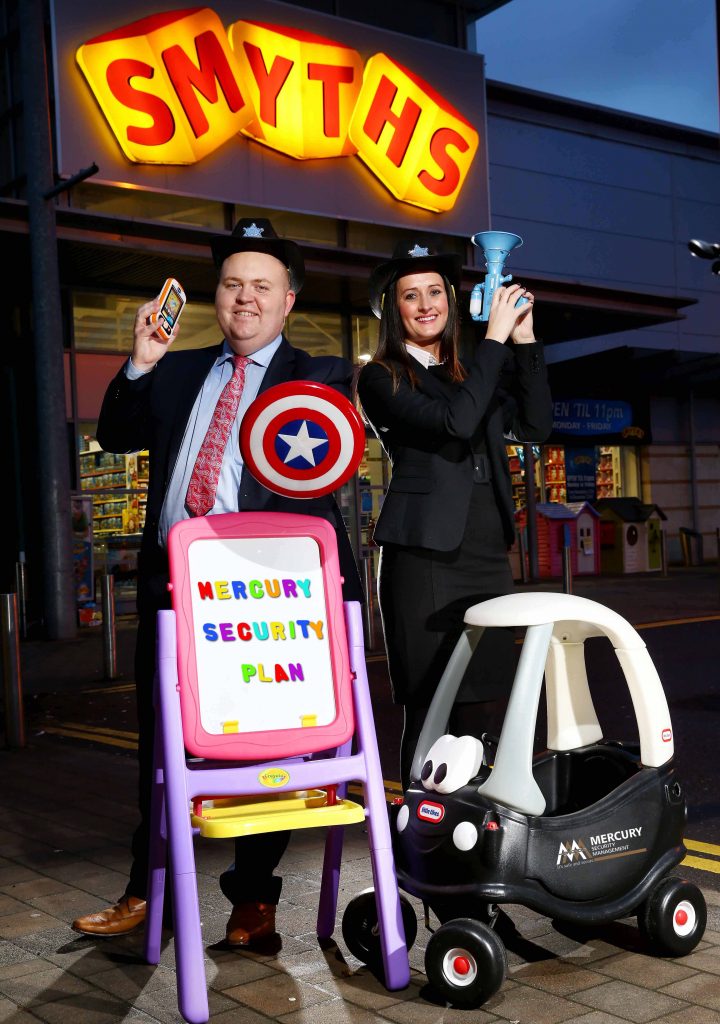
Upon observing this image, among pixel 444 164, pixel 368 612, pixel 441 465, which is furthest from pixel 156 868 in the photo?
pixel 444 164

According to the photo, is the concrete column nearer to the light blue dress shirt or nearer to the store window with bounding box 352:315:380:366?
the store window with bounding box 352:315:380:366

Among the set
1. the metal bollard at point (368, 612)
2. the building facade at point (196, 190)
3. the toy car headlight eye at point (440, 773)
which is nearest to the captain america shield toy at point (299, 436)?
the toy car headlight eye at point (440, 773)

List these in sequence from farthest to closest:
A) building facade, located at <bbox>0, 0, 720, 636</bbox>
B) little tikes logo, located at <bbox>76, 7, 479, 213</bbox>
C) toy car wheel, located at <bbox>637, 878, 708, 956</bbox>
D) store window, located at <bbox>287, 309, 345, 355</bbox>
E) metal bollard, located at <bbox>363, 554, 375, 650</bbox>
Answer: store window, located at <bbox>287, 309, 345, 355</bbox>, little tikes logo, located at <bbox>76, 7, 479, 213</bbox>, building facade, located at <bbox>0, 0, 720, 636</bbox>, metal bollard, located at <bbox>363, 554, 375, 650</bbox>, toy car wheel, located at <bbox>637, 878, 708, 956</bbox>

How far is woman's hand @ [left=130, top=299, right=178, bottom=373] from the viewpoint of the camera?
10.9 ft

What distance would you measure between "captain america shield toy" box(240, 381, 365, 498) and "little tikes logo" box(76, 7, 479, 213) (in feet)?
42.2

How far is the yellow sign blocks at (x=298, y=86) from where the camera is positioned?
52.1 ft

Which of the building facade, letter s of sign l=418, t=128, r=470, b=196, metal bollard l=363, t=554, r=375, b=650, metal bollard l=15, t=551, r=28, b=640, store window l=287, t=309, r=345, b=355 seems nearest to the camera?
metal bollard l=363, t=554, r=375, b=650

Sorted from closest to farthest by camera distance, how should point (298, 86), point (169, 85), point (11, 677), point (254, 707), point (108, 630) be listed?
point (254, 707) → point (11, 677) → point (108, 630) → point (169, 85) → point (298, 86)

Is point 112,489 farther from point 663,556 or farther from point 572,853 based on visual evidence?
point 572,853

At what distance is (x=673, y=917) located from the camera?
125 inches

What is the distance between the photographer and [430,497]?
3426 millimetres

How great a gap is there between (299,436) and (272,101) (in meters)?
14.1

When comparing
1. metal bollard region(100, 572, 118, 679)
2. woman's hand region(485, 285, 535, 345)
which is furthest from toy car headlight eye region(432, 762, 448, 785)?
metal bollard region(100, 572, 118, 679)

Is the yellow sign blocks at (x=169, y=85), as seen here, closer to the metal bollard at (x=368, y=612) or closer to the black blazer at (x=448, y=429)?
the metal bollard at (x=368, y=612)
